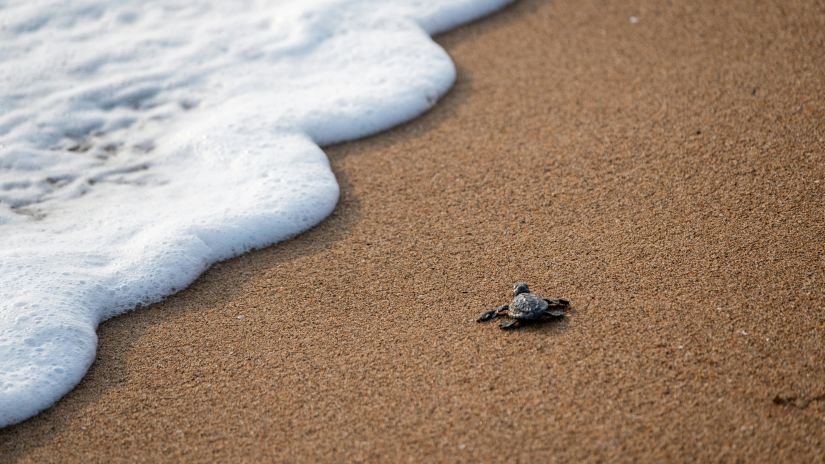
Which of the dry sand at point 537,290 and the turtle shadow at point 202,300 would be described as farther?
the turtle shadow at point 202,300

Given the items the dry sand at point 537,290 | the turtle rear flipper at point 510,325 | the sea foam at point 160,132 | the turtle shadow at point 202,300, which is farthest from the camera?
the sea foam at point 160,132

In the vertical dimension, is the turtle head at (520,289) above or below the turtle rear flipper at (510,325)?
above

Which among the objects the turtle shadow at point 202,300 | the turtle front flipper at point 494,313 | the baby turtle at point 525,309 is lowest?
the turtle shadow at point 202,300

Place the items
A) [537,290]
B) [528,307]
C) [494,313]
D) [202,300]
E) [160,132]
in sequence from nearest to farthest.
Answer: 1. [528,307]
2. [494,313]
3. [537,290]
4. [202,300]
5. [160,132]

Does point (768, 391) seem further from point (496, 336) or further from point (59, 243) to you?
point (59, 243)

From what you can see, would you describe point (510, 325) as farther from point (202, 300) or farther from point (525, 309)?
point (202, 300)

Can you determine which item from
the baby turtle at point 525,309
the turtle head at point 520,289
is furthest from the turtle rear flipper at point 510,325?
the turtle head at point 520,289

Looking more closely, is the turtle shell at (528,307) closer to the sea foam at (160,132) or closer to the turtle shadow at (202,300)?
the turtle shadow at (202,300)

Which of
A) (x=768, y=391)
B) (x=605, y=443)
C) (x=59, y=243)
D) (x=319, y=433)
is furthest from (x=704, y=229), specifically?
(x=59, y=243)

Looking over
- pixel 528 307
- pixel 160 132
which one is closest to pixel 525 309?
pixel 528 307
